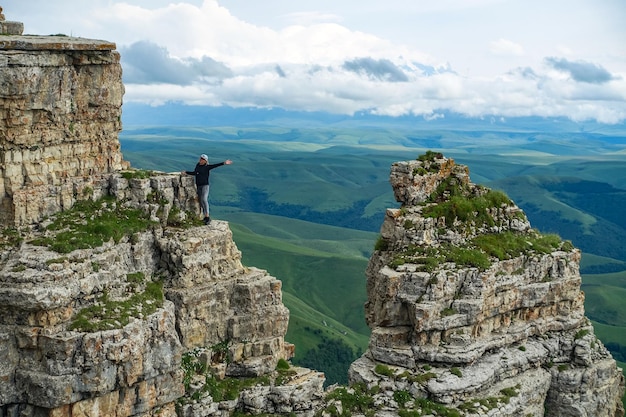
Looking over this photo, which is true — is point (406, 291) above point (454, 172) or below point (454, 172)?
below

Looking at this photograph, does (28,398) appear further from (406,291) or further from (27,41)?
(406,291)

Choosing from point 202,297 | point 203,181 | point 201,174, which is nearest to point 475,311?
point 202,297

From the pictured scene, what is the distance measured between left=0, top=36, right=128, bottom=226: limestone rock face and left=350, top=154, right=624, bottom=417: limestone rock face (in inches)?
731

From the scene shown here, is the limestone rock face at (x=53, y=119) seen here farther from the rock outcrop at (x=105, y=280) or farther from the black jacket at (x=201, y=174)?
the black jacket at (x=201, y=174)

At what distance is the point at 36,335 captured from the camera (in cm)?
3136

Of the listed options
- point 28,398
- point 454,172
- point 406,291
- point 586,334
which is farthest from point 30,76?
point 586,334

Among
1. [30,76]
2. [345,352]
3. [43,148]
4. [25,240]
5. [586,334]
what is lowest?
[345,352]

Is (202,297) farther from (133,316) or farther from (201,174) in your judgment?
(201,174)

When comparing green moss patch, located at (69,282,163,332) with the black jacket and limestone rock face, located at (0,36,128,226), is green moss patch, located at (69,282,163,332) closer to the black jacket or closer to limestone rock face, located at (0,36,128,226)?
limestone rock face, located at (0,36,128,226)

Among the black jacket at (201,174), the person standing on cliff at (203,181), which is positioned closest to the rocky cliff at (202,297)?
the person standing on cliff at (203,181)

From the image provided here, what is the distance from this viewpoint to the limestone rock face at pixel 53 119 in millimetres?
34000

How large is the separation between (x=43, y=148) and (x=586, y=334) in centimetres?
3556

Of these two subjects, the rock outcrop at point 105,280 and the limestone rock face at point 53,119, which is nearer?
the rock outcrop at point 105,280

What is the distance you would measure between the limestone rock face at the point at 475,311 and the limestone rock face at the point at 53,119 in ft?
60.9
